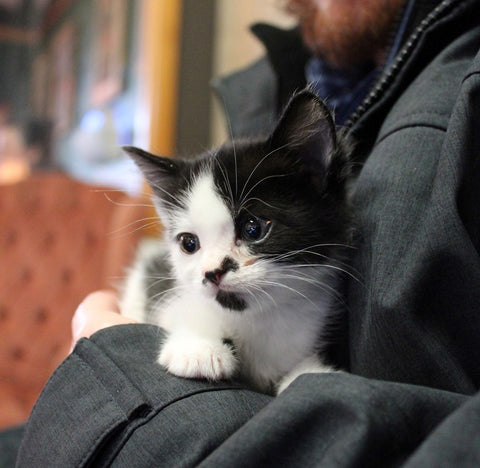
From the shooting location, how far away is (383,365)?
552 millimetres

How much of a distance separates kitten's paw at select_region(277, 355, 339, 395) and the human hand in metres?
0.26

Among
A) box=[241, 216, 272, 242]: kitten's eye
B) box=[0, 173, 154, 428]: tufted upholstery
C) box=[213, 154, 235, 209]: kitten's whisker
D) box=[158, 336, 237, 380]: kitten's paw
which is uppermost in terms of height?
box=[213, 154, 235, 209]: kitten's whisker

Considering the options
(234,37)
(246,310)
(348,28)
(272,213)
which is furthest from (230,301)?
(234,37)

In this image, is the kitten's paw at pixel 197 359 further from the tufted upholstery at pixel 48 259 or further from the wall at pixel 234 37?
the wall at pixel 234 37

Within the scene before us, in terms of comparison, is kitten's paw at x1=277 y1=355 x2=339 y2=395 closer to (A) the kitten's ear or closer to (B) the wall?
(A) the kitten's ear

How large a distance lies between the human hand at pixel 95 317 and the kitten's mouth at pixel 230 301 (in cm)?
18

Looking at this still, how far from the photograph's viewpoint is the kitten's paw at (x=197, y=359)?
23.4 inches

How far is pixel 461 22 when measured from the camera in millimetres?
690

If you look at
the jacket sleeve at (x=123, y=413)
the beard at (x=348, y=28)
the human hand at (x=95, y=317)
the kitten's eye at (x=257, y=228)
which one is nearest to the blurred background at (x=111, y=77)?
the beard at (x=348, y=28)

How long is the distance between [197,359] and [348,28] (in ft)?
2.47

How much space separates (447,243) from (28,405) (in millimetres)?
1544

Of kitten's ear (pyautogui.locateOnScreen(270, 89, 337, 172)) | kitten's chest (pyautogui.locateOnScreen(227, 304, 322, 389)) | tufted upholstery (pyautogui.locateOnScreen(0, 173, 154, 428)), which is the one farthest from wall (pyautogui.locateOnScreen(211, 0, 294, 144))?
kitten's chest (pyautogui.locateOnScreen(227, 304, 322, 389))

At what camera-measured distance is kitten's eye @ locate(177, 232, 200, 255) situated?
74 centimetres

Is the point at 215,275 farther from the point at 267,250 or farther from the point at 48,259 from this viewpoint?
the point at 48,259
